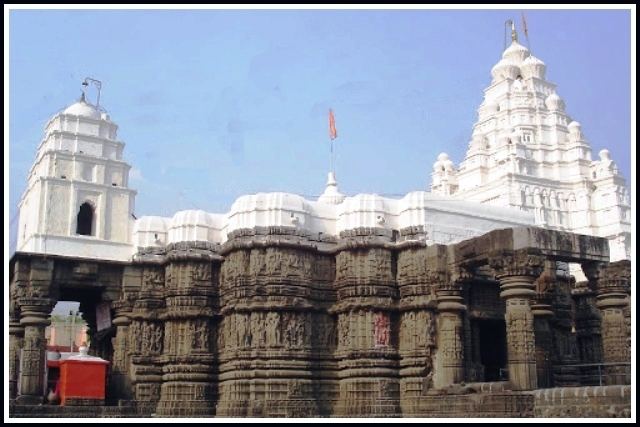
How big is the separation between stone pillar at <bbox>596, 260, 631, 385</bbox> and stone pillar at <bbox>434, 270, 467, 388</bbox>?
3.80m

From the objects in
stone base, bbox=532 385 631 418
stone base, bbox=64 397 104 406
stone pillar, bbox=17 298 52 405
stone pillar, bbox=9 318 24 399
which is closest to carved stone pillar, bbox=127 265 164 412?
stone base, bbox=64 397 104 406

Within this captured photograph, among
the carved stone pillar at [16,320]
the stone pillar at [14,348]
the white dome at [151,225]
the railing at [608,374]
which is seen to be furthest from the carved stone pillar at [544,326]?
the stone pillar at [14,348]

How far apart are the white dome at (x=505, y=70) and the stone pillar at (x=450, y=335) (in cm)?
3415

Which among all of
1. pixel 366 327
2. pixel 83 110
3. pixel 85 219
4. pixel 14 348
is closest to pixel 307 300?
pixel 366 327

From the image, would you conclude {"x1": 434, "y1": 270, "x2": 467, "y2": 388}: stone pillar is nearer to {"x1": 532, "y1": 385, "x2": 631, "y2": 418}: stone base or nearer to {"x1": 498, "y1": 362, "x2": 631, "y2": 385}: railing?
{"x1": 498, "y1": 362, "x2": 631, "y2": 385}: railing

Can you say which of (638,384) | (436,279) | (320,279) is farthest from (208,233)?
(638,384)

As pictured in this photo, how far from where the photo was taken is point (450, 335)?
21984 mm

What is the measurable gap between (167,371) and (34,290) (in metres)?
5.12

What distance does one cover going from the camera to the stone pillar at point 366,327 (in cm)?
2230

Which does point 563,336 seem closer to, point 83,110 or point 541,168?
point 83,110

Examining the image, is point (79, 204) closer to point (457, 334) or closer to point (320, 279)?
point (320, 279)

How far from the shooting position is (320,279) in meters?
24.0

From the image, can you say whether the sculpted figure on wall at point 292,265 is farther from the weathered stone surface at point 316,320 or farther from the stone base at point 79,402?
the stone base at point 79,402

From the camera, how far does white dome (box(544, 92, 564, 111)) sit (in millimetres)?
51688
